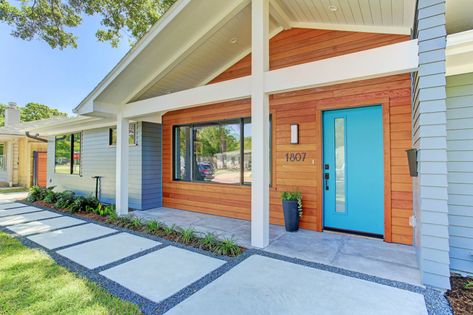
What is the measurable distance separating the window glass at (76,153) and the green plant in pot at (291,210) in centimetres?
798

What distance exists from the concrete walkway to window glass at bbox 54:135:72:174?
6.24 m

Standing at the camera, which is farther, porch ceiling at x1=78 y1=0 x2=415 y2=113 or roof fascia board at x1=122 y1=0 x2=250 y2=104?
roof fascia board at x1=122 y1=0 x2=250 y2=104

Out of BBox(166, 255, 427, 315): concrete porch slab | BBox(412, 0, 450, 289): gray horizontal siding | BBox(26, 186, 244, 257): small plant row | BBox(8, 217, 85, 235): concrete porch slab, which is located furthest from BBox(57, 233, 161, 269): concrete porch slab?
BBox(412, 0, 450, 289): gray horizontal siding

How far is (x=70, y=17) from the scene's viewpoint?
743 cm

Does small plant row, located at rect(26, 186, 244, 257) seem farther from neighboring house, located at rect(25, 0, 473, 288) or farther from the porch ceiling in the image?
the porch ceiling

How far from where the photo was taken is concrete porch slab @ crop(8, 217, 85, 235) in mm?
4845

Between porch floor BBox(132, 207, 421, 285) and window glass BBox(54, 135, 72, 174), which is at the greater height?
window glass BBox(54, 135, 72, 174)

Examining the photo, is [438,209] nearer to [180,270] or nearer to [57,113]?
[180,270]

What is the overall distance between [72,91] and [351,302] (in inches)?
1245

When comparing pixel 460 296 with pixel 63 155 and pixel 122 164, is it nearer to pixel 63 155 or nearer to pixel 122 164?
pixel 122 164

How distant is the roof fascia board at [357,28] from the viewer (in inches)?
154

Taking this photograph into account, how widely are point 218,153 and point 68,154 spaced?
22.9 feet

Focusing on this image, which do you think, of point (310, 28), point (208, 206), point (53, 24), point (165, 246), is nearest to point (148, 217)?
point (208, 206)

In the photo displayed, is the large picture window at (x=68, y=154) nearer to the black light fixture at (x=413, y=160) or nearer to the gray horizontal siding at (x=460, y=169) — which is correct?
the black light fixture at (x=413, y=160)
